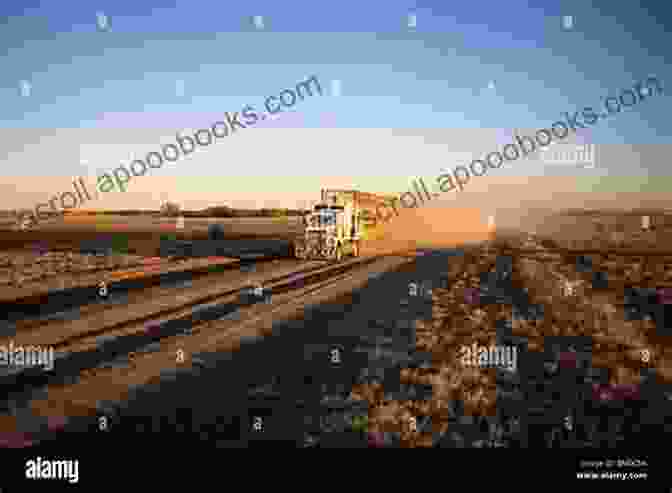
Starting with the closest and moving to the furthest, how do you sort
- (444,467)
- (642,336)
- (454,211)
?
(444,467) → (642,336) → (454,211)

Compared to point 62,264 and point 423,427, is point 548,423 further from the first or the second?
point 62,264

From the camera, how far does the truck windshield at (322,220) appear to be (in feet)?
91.4

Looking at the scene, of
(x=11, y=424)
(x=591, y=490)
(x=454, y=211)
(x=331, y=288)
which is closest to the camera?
(x=591, y=490)

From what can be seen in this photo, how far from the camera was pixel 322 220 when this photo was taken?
27906mm

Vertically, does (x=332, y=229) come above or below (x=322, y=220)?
below

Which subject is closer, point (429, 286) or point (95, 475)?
point (95, 475)

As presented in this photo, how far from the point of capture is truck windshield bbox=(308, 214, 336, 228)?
2786cm

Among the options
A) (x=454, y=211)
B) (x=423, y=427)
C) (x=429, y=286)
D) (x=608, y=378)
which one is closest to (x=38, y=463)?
(x=423, y=427)

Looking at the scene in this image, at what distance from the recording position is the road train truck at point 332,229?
27906 millimetres

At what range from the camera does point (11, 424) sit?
570cm

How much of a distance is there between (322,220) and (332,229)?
2.76 ft

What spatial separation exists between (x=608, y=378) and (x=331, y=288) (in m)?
10.5

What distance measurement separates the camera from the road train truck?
91.6 ft

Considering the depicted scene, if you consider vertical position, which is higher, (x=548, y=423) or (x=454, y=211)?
(x=454, y=211)
